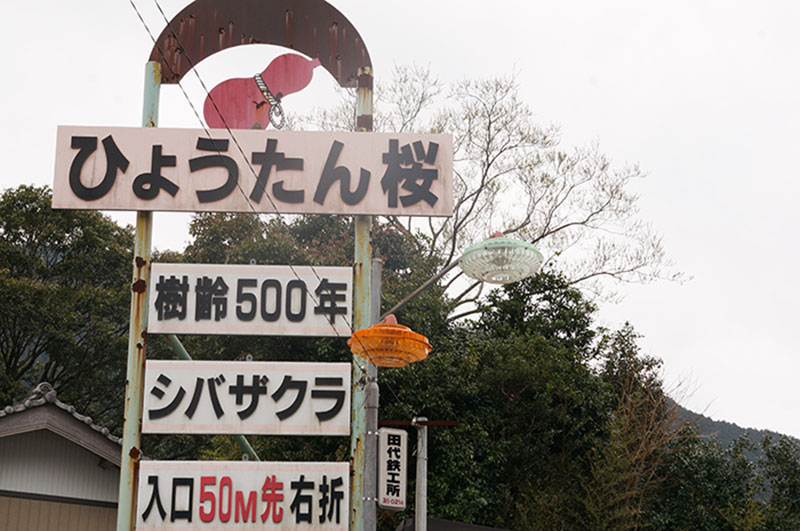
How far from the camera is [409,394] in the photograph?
15922 millimetres

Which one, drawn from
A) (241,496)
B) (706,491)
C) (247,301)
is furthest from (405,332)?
(706,491)

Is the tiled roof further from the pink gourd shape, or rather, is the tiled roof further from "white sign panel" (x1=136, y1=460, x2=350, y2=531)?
the pink gourd shape

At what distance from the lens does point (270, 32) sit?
10125 mm

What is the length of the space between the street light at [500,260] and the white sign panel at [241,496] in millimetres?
1993

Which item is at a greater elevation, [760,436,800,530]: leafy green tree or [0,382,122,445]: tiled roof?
[0,382,122,445]: tiled roof

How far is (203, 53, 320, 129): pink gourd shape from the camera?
1006 cm

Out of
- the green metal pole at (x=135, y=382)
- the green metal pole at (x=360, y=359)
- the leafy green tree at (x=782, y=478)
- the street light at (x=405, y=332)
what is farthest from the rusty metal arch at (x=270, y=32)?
the leafy green tree at (x=782, y=478)

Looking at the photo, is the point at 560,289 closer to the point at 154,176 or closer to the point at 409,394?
the point at 409,394

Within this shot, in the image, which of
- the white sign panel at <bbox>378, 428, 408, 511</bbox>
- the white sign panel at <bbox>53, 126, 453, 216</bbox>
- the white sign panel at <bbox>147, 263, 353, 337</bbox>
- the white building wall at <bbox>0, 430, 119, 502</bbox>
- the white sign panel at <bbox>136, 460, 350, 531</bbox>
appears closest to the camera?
the white sign panel at <bbox>136, 460, 350, 531</bbox>

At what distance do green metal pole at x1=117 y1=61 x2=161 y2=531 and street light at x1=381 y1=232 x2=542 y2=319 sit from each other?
2702mm

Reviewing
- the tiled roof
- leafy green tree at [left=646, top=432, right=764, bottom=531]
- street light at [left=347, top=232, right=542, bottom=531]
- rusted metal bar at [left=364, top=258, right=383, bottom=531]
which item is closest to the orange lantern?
street light at [left=347, top=232, right=542, bottom=531]

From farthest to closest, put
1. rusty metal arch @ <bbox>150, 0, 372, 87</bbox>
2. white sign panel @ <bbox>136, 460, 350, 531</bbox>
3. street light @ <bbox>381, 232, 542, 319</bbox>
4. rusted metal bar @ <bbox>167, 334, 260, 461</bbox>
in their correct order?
1. rusty metal arch @ <bbox>150, 0, 372, 87</bbox>
2. rusted metal bar @ <bbox>167, 334, 260, 461</bbox>
3. white sign panel @ <bbox>136, 460, 350, 531</bbox>
4. street light @ <bbox>381, 232, 542, 319</bbox>

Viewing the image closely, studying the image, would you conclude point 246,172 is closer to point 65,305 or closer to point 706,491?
point 706,491

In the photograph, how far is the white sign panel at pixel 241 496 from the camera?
27.9 ft
